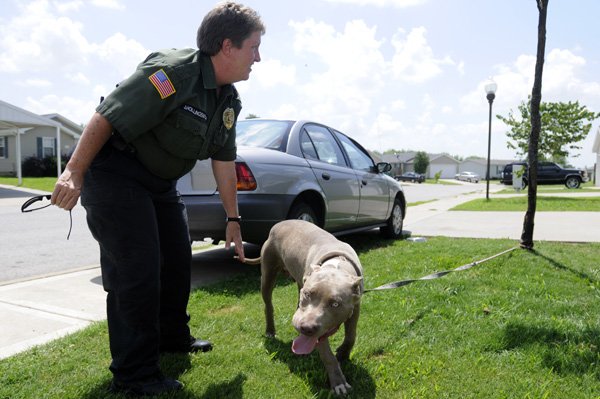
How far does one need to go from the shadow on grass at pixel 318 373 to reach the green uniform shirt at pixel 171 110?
1.37m

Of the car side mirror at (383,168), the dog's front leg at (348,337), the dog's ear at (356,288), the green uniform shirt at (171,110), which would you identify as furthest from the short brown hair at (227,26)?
the car side mirror at (383,168)

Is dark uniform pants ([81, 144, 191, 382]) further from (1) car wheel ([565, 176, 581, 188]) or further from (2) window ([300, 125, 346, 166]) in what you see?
(1) car wheel ([565, 176, 581, 188])

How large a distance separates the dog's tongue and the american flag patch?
4.52ft

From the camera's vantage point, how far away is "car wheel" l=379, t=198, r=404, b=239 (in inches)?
326

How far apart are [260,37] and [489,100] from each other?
1624 cm

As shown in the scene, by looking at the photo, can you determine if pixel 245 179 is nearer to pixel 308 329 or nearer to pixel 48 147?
pixel 308 329

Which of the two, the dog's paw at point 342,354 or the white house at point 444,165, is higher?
the white house at point 444,165

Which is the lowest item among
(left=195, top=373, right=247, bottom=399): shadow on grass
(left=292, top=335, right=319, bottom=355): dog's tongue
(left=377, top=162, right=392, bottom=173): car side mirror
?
(left=195, top=373, right=247, bottom=399): shadow on grass

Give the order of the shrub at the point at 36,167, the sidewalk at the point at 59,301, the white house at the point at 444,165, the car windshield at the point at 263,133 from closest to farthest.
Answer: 1. the sidewalk at the point at 59,301
2. the car windshield at the point at 263,133
3. the shrub at the point at 36,167
4. the white house at the point at 444,165

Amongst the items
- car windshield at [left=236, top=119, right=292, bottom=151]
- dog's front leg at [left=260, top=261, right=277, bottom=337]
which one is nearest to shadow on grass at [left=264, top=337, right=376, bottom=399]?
dog's front leg at [left=260, top=261, right=277, bottom=337]

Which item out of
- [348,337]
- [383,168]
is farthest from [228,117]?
[383,168]

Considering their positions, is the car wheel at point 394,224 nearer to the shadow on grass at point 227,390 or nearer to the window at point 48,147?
the shadow on grass at point 227,390

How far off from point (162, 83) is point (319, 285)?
127cm

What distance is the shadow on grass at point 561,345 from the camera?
302 cm
